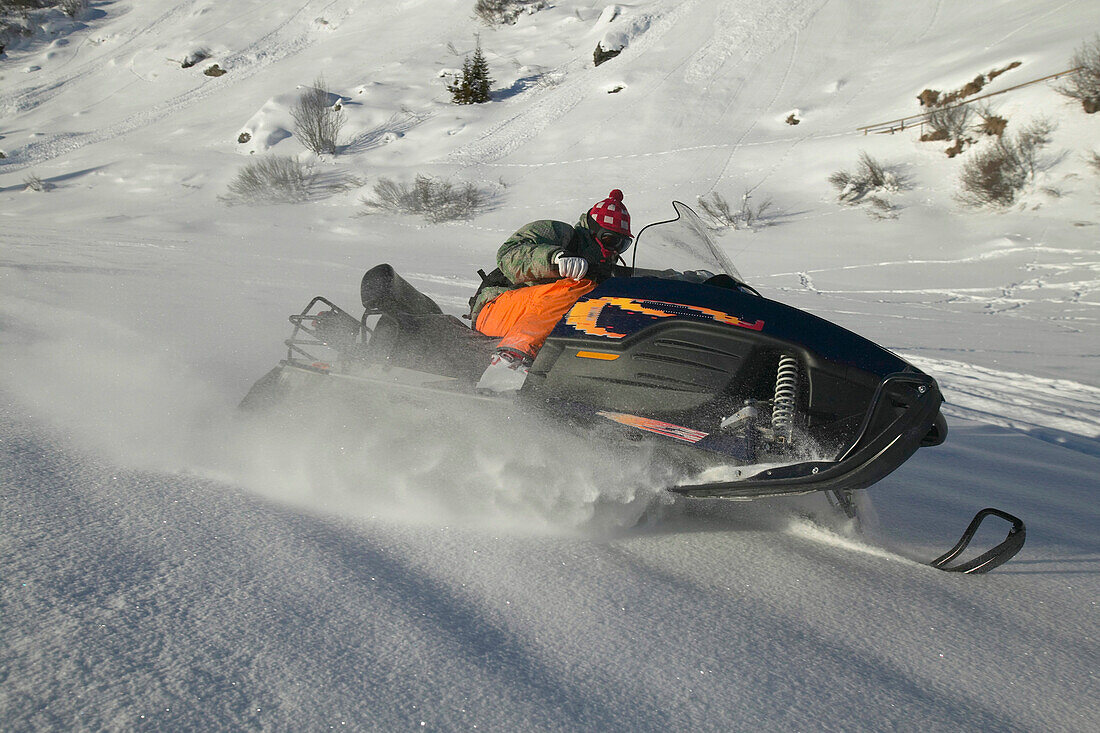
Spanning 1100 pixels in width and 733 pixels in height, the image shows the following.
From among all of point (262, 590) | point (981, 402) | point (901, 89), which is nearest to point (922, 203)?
point (901, 89)

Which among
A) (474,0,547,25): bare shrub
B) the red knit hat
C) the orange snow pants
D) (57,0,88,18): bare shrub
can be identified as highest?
(57,0,88,18): bare shrub

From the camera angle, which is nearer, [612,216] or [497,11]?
[612,216]

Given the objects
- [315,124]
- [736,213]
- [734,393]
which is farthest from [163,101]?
[734,393]

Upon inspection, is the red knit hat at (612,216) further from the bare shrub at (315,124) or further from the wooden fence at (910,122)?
the bare shrub at (315,124)

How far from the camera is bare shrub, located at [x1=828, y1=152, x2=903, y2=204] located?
17.6 meters

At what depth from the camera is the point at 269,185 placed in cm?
1997

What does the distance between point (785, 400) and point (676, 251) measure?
1.09 metres

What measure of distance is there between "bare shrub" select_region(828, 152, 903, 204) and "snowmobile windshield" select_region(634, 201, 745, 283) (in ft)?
52.8

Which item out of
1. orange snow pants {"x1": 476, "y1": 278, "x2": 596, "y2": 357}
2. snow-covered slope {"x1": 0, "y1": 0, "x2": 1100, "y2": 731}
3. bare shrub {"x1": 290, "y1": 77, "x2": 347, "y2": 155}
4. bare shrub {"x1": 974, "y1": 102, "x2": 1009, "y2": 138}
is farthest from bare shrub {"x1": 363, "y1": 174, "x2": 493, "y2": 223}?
orange snow pants {"x1": 476, "y1": 278, "x2": 596, "y2": 357}

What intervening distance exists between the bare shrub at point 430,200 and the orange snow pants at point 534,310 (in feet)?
47.7

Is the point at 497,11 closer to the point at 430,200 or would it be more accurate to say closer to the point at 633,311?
the point at 430,200

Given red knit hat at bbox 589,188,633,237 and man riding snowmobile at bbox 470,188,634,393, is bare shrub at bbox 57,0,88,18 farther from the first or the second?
red knit hat at bbox 589,188,633,237

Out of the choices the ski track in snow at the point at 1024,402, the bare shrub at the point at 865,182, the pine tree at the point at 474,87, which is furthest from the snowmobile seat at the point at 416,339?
the pine tree at the point at 474,87

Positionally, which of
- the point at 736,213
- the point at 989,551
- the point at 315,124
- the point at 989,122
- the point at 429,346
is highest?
the point at 315,124
